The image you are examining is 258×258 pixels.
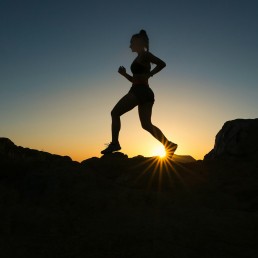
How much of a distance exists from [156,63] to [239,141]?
3.37 metres

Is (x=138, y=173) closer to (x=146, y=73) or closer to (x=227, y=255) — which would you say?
(x=146, y=73)

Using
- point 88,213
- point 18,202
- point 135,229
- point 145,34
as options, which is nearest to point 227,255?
point 135,229

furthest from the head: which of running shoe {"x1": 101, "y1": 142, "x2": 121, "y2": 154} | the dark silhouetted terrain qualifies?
the dark silhouetted terrain

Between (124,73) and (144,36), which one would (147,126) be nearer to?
(124,73)

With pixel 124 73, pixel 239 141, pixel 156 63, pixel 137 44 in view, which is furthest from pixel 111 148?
pixel 239 141

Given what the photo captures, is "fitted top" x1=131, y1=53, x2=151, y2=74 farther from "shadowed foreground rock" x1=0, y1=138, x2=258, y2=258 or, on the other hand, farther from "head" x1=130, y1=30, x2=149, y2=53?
"shadowed foreground rock" x1=0, y1=138, x2=258, y2=258

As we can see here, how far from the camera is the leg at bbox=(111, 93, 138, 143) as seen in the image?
20.8 ft

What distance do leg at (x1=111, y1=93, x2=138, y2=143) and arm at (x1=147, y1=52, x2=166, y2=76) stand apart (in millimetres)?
582

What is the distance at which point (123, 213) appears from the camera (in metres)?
3.57

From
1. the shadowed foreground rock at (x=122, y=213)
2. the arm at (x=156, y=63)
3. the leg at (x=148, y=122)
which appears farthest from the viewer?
the leg at (x=148, y=122)

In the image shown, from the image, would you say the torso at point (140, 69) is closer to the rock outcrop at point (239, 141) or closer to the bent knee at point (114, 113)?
the bent knee at point (114, 113)

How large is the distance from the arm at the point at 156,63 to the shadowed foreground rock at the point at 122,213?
186 centimetres

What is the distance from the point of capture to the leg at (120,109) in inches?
250

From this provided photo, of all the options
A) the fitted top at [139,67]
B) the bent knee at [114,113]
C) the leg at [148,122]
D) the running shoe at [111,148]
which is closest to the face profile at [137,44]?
the fitted top at [139,67]
